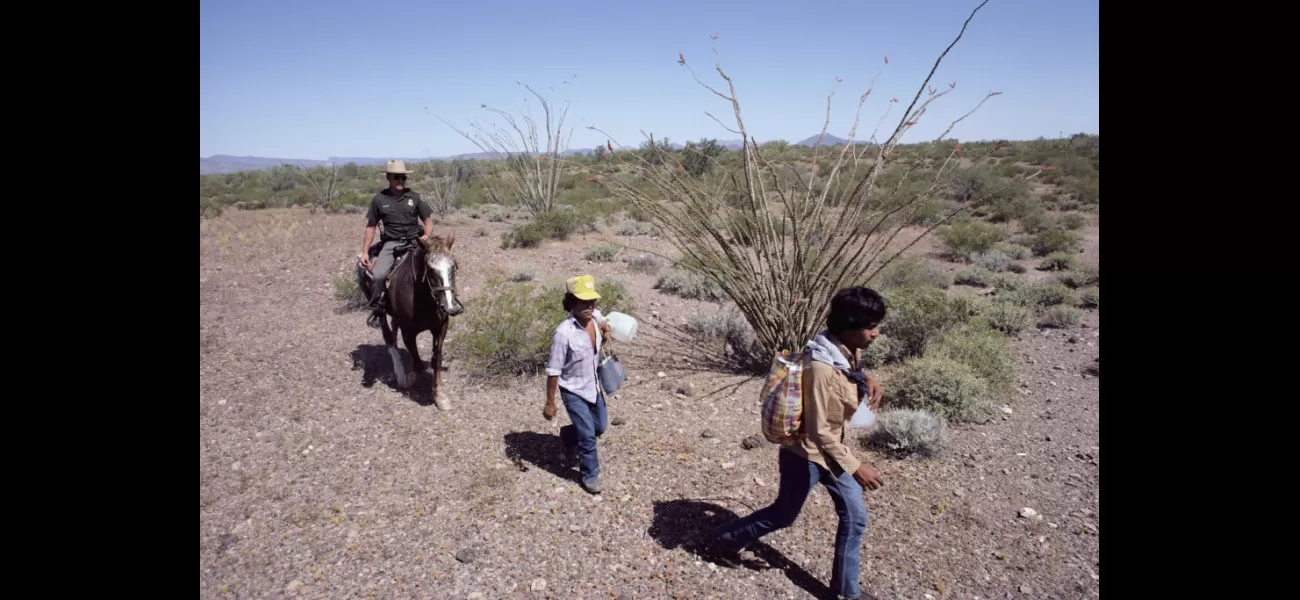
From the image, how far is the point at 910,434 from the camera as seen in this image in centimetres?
491

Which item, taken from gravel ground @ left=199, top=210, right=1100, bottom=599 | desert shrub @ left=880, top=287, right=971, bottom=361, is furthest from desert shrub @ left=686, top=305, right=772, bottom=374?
desert shrub @ left=880, top=287, right=971, bottom=361

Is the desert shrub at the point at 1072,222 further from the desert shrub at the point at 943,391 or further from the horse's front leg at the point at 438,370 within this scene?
the horse's front leg at the point at 438,370

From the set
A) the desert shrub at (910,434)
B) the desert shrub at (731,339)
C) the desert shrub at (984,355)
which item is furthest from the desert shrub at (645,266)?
the desert shrub at (910,434)

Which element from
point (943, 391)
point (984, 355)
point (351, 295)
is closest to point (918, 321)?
point (984, 355)

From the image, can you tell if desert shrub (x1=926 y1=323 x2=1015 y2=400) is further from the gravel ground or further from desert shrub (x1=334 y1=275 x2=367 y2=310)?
desert shrub (x1=334 y1=275 x2=367 y2=310)

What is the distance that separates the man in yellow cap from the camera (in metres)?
3.99

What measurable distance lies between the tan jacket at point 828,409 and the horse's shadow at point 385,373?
4376mm

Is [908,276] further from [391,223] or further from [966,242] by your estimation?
[391,223]

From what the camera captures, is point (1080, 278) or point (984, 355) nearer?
point (984, 355)

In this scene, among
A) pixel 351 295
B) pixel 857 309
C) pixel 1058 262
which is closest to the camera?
pixel 857 309

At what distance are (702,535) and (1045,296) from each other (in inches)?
317

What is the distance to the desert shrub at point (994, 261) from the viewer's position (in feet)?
41.1
